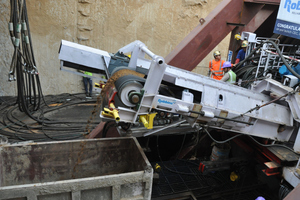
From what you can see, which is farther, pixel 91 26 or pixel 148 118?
pixel 91 26

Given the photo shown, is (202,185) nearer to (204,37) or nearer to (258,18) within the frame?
(204,37)

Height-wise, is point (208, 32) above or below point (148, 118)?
above

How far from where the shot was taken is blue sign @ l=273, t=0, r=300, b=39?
4.77 m

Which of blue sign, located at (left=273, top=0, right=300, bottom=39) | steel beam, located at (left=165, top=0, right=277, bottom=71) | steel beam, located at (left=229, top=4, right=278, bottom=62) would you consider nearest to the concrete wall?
steel beam, located at (left=229, top=4, right=278, bottom=62)

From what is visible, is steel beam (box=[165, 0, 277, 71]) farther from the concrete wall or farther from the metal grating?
the concrete wall

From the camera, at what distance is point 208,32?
18.8 ft

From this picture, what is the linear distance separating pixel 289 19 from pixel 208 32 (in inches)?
63.3

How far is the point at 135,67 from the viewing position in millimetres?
3871

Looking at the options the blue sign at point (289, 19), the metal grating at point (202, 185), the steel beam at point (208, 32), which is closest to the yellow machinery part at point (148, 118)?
the metal grating at point (202, 185)

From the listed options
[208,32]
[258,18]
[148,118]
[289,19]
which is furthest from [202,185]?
[258,18]

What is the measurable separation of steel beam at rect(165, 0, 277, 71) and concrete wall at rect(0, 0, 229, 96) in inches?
179

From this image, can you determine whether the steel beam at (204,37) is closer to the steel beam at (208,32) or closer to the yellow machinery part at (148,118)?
the steel beam at (208,32)

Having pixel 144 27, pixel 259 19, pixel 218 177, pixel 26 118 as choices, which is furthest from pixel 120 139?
pixel 144 27

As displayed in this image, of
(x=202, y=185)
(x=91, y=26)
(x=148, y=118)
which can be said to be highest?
(x=91, y=26)
